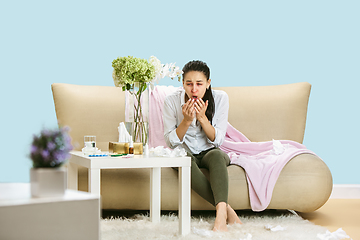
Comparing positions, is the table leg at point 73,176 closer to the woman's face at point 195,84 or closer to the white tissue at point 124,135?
the white tissue at point 124,135

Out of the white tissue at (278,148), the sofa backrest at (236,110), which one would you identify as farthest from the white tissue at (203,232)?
the sofa backrest at (236,110)

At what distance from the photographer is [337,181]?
11.4 feet

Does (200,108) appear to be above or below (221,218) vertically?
above

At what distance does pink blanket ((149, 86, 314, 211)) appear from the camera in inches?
95.0

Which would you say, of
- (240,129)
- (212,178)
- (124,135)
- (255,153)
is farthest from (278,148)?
(124,135)

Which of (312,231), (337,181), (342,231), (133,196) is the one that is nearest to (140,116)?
(133,196)

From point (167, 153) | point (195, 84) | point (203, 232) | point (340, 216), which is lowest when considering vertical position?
point (340, 216)

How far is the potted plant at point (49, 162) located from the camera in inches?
40.7

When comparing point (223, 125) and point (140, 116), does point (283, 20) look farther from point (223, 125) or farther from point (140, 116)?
point (140, 116)

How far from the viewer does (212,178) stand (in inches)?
87.1

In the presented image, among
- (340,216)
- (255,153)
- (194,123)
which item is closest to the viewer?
(194,123)

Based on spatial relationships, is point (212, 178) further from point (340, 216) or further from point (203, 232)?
point (340, 216)

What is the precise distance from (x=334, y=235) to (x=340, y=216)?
25.9 inches

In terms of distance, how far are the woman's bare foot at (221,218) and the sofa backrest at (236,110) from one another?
0.94 meters
